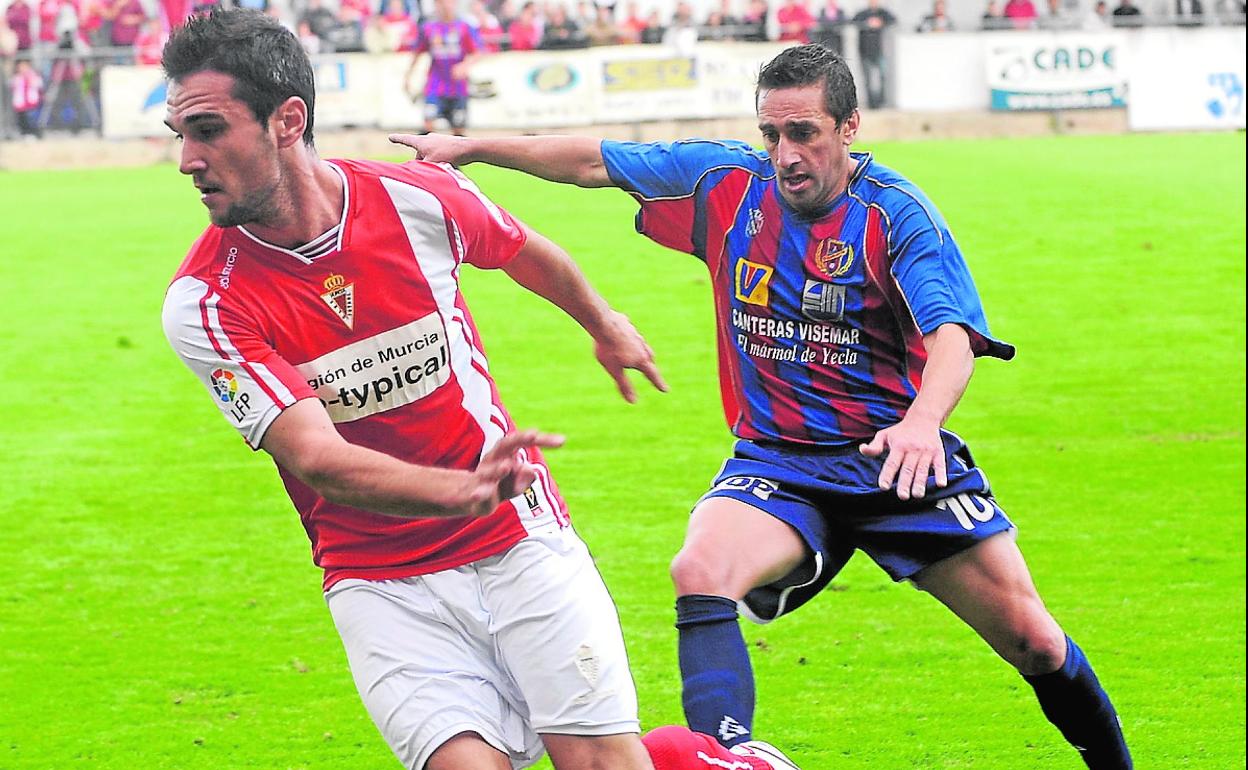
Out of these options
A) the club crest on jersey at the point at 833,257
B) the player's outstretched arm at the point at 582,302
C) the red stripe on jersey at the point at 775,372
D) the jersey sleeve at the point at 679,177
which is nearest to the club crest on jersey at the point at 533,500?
the player's outstretched arm at the point at 582,302

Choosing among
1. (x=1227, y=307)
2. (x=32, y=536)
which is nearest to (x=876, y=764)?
(x=32, y=536)

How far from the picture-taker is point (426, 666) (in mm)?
3848

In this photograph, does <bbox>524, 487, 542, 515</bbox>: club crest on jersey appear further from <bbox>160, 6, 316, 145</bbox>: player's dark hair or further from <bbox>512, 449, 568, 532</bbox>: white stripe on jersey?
<bbox>160, 6, 316, 145</bbox>: player's dark hair

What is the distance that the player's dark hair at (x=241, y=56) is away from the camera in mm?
3650

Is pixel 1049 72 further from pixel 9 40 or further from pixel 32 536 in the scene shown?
pixel 32 536

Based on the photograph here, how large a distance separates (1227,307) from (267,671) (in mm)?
10064

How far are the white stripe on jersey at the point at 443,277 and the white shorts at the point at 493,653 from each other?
333 mm

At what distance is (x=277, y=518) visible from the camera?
9.12 metres

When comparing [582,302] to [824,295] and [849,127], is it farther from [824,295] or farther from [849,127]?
[849,127]

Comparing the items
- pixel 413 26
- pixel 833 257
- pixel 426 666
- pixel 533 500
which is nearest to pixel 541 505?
pixel 533 500

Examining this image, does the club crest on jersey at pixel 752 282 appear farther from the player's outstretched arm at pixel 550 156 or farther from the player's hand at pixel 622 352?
the player's hand at pixel 622 352

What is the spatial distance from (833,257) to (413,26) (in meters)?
20.1

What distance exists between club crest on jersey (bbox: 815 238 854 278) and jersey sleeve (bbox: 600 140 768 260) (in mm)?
403

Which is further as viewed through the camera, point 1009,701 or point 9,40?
point 9,40
